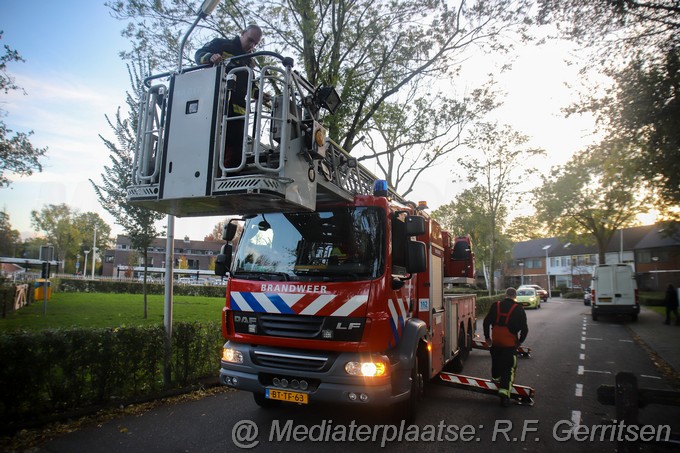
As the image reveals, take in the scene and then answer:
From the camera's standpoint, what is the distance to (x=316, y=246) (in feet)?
15.9

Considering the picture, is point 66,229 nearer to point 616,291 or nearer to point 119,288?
point 119,288

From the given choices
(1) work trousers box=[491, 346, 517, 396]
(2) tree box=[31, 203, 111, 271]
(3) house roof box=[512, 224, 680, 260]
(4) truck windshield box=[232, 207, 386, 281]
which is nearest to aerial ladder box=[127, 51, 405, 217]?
(4) truck windshield box=[232, 207, 386, 281]

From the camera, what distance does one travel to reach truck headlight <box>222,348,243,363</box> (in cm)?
478

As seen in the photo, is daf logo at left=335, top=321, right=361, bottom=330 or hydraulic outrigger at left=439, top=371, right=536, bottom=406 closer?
daf logo at left=335, top=321, right=361, bottom=330

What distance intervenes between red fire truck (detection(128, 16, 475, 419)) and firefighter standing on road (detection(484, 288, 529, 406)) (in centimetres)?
155

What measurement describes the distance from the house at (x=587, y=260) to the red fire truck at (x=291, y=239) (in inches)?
1674

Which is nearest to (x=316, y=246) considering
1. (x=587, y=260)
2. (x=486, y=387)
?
(x=486, y=387)

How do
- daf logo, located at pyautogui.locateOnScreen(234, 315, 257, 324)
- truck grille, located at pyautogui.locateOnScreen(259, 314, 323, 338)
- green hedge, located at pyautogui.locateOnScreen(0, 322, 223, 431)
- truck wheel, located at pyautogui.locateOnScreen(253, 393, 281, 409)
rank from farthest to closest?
truck wheel, located at pyautogui.locateOnScreen(253, 393, 281, 409)
daf logo, located at pyautogui.locateOnScreen(234, 315, 257, 324)
green hedge, located at pyautogui.locateOnScreen(0, 322, 223, 431)
truck grille, located at pyautogui.locateOnScreen(259, 314, 323, 338)

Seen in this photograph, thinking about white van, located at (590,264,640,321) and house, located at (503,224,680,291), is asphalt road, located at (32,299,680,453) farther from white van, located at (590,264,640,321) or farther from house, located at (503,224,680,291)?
house, located at (503,224,680,291)

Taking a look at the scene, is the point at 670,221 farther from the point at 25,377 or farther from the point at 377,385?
the point at 25,377

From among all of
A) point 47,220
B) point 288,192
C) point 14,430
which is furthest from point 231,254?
point 47,220

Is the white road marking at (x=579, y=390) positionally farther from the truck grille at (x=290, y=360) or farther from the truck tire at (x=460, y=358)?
the truck grille at (x=290, y=360)

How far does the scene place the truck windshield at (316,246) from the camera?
4660 mm

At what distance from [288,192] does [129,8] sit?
9.78m
